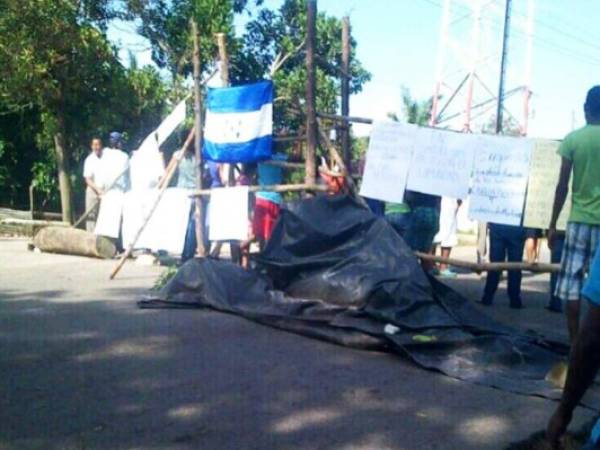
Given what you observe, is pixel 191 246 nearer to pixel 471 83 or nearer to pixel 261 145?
pixel 261 145

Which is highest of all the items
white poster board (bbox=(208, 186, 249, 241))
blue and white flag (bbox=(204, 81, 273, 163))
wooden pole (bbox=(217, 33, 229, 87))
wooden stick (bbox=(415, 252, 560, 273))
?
wooden pole (bbox=(217, 33, 229, 87))

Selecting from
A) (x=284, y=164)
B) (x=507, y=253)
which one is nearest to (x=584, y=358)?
(x=284, y=164)

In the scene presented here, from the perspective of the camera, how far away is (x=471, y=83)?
20812mm

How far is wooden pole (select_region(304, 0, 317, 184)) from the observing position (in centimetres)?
737

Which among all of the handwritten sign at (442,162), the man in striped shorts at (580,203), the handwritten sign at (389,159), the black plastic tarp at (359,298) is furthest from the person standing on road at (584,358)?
the handwritten sign at (389,159)

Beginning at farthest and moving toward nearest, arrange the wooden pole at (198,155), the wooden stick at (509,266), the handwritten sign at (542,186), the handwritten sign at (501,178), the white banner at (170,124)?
the white banner at (170,124), the wooden pole at (198,155), the handwritten sign at (501,178), the handwritten sign at (542,186), the wooden stick at (509,266)

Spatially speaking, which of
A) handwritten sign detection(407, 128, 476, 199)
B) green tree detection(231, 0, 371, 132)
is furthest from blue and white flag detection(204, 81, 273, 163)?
green tree detection(231, 0, 371, 132)

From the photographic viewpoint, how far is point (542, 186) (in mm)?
6418

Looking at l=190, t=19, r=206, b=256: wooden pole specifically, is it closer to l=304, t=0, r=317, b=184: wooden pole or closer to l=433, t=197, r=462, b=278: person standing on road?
l=304, t=0, r=317, b=184: wooden pole

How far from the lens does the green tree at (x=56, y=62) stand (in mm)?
14695

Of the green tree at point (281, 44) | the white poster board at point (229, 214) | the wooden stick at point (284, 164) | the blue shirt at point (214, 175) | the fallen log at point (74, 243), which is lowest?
the fallen log at point (74, 243)

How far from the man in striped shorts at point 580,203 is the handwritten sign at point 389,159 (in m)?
1.85

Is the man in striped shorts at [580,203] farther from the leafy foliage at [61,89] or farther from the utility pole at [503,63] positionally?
the leafy foliage at [61,89]

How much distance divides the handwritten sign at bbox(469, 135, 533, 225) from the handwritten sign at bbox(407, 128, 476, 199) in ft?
0.31
